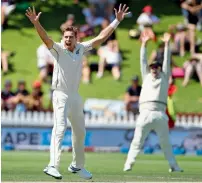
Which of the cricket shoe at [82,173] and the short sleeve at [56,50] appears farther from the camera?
the cricket shoe at [82,173]

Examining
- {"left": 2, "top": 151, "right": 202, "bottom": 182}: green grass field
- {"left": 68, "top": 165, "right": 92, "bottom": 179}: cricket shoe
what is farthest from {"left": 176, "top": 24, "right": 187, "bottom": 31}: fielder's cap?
{"left": 68, "top": 165, "right": 92, "bottom": 179}: cricket shoe

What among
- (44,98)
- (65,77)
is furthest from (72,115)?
(44,98)

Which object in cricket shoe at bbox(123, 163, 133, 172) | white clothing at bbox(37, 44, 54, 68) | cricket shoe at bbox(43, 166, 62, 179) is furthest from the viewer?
white clothing at bbox(37, 44, 54, 68)

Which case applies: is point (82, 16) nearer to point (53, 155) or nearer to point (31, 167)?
point (31, 167)

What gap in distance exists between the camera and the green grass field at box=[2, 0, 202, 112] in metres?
29.0

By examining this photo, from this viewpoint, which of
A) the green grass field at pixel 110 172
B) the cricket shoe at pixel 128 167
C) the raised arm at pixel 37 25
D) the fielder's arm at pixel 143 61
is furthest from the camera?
the fielder's arm at pixel 143 61

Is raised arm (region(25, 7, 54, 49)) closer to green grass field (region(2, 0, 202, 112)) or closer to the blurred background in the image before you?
the blurred background

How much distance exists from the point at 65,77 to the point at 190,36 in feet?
57.6

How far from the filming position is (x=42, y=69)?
29266 millimetres

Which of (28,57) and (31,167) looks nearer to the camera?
(31,167)

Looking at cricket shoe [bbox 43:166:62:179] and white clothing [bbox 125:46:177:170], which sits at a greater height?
white clothing [bbox 125:46:177:170]

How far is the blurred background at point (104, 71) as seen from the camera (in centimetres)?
2584

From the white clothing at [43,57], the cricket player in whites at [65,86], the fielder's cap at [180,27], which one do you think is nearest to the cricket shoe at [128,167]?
the cricket player in whites at [65,86]

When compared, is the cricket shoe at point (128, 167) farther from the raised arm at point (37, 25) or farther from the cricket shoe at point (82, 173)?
the raised arm at point (37, 25)
